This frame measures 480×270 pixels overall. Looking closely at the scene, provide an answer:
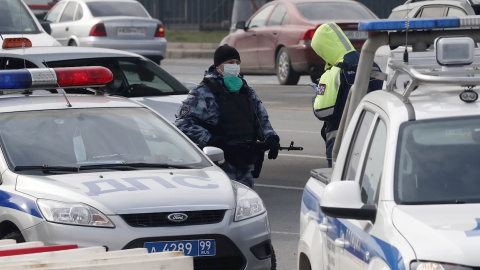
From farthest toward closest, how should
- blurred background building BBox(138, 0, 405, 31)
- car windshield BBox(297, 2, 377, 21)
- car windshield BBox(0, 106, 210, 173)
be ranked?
blurred background building BBox(138, 0, 405, 31), car windshield BBox(297, 2, 377, 21), car windshield BBox(0, 106, 210, 173)

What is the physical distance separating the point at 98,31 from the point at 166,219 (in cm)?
1655

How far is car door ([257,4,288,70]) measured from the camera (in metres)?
21.7

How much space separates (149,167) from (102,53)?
4.86 metres

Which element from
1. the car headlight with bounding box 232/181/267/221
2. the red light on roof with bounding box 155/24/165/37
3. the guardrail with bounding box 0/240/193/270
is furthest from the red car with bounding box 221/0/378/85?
the guardrail with bounding box 0/240/193/270

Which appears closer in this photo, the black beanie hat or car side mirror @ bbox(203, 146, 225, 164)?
car side mirror @ bbox(203, 146, 225, 164)

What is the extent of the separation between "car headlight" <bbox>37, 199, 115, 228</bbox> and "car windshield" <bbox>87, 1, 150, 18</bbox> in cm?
1713

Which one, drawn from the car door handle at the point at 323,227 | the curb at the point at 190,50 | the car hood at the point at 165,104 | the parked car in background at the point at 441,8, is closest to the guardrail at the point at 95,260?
the car door handle at the point at 323,227

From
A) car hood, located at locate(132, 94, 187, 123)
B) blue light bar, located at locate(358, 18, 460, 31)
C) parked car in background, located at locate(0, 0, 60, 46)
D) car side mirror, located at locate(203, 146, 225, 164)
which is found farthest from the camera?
parked car in background, located at locate(0, 0, 60, 46)

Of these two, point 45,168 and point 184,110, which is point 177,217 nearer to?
point 45,168

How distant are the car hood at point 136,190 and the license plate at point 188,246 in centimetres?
→ 20

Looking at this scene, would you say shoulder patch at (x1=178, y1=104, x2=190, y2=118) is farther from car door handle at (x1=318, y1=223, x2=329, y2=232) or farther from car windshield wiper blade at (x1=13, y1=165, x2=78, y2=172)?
car door handle at (x1=318, y1=223, x2=329, y2=232)

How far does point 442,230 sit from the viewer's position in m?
4.71

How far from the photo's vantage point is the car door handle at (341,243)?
5.43 metres

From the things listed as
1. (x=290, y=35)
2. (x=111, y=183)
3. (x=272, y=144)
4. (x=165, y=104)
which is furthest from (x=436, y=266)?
(x=290, y=35)
